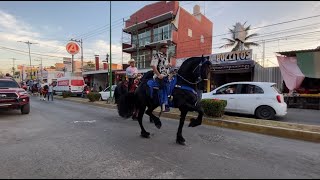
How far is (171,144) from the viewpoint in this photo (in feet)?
20.0

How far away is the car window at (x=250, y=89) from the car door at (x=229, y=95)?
13.7 inches

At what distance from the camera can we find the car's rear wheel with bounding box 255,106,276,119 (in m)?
10.6

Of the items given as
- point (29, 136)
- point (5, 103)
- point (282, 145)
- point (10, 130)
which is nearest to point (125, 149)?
point (29, 136)

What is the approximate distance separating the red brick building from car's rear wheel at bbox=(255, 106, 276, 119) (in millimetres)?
20147

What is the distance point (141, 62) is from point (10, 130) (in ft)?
102

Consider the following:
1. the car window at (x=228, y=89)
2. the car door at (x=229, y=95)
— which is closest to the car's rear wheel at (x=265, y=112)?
the car door at (x=229, y=95)

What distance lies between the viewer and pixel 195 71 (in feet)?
20.6

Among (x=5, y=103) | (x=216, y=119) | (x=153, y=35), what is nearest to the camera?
(x=216, y=119)

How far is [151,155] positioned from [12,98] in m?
8.79

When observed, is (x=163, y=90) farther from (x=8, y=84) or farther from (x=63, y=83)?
(x=63, y=83)

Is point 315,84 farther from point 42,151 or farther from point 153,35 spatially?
point 153,35

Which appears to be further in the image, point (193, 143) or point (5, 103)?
point (5, 103)

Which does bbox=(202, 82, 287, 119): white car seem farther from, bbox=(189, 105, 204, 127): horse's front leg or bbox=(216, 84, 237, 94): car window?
bbox=(189, 105, 204, 127): horse's front leg

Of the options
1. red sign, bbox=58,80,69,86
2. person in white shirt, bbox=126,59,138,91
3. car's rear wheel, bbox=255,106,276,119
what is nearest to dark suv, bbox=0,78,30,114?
person in white shirt, bbox=126,59,138,91
